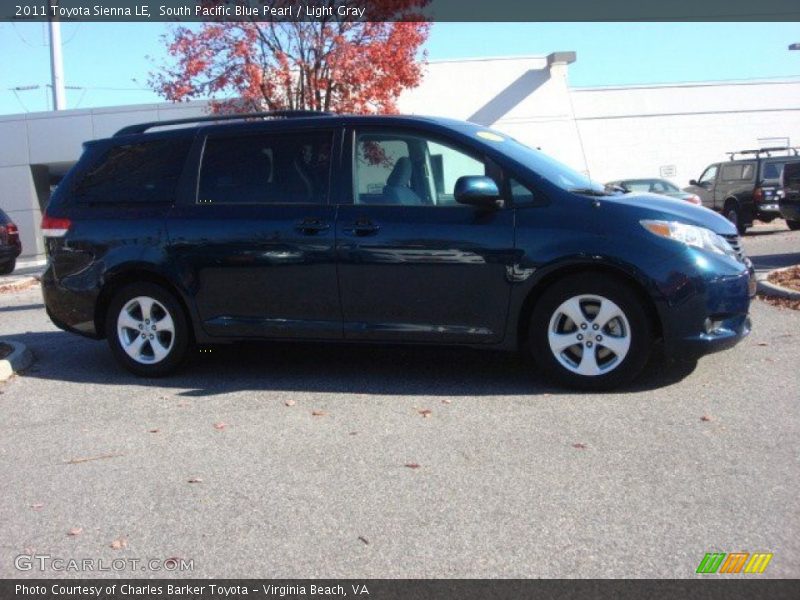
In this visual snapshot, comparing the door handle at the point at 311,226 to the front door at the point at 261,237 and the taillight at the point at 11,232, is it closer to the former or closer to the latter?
the front door at the point at 261,237

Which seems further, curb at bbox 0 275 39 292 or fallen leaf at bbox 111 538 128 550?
curb at bbox 0 275 39 292

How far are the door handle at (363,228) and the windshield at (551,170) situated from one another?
1082mm

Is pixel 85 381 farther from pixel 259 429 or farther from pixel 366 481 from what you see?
pixel 366 481

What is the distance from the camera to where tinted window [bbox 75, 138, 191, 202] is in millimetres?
6883

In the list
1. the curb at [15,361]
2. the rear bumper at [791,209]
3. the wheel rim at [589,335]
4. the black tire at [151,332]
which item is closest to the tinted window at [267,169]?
the black tire at [151,332]

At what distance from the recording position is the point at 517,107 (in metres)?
25.8

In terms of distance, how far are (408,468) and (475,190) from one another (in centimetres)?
204

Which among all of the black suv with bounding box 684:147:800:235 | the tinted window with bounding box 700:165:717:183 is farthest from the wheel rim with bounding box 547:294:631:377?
the tinted window with bounding box 700:165:717:183

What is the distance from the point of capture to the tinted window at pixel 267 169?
6453 millimetres

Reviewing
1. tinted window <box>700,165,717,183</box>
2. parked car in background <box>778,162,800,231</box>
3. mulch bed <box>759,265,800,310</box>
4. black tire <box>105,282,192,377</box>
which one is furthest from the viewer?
tinted window <box>700,165,717,183</box>

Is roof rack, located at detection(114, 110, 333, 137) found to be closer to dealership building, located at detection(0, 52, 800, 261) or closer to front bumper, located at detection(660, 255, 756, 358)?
front bumper, located at detection(660, 255, 756, 358)

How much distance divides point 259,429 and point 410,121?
2448 millimetres

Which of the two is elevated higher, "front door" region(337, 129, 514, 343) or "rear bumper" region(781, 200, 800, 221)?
"front door" region(337, 129, 514, 343)

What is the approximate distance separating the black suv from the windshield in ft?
49.3
